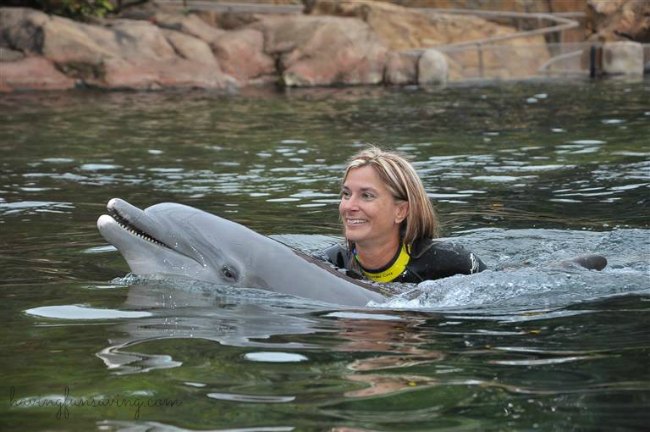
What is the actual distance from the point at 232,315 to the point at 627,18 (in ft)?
79.0

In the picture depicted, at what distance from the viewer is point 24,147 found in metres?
13.2

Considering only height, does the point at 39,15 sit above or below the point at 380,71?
above

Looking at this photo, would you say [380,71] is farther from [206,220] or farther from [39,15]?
[206,220]

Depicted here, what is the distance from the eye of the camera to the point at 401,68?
23.8m

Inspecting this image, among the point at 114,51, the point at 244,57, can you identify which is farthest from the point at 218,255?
the point at 244,57

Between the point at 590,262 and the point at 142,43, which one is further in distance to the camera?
the point at 142,43

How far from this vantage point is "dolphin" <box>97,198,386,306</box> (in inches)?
217

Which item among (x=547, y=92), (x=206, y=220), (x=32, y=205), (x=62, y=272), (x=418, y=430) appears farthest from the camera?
(x=547, y=92)

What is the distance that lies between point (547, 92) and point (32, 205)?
1329cm

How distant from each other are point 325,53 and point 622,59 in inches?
252

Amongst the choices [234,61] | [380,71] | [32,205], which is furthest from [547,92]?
[32,205]

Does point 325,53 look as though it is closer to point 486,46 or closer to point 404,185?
point 486,46

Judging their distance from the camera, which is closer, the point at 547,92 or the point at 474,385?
the point at 474,385

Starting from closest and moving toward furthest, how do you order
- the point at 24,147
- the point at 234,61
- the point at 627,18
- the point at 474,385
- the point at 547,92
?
the point at 474,385 → the point at 24,147 → the point at 547,92 → the point at 234,61 → the point at 627,18
